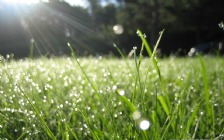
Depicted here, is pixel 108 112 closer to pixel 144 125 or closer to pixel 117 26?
pixel 144 125

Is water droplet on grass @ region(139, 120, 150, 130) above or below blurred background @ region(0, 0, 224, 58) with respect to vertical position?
below

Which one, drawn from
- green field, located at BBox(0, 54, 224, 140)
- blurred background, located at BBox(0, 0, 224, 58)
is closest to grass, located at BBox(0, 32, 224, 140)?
green field, located at BBox(0, 54, 224, 140)

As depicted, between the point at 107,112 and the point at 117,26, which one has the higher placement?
the point at 117,26

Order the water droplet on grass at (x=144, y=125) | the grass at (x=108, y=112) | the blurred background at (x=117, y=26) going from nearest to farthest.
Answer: the water droplet on grass at (x=144, y=125)
the grass at (x=108, y=112)
the blurred background at (x=117, y=26)

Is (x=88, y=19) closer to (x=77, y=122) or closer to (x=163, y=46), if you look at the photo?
(x=163, y=46)

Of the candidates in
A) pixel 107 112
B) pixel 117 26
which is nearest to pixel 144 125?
pixel 107 112

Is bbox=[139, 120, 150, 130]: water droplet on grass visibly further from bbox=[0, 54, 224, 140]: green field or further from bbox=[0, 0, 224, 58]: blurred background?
bbox=[0, 0, 224, 58]: blurred background

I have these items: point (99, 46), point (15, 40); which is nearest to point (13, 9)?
point (15, 40)

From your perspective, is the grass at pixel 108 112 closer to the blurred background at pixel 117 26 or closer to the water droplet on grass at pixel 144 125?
the water droplet on grass at pixel 144 125

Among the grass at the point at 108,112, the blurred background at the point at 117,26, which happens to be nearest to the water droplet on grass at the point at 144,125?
the grass at the point at 108,112
